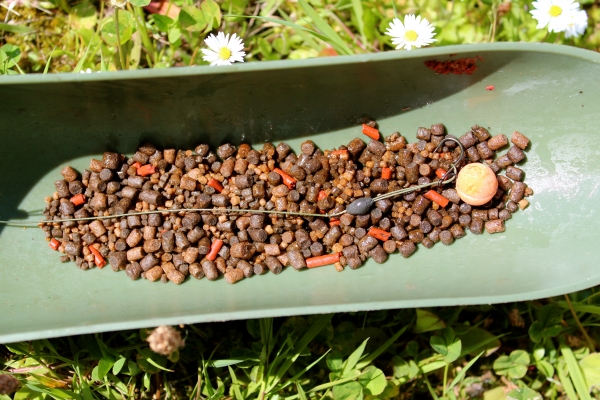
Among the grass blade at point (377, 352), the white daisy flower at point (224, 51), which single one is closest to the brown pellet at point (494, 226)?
the grass blade at point (377, 352)

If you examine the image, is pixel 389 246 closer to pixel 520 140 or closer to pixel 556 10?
pixel 520 140

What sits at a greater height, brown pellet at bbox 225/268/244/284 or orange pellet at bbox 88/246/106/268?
orange pellet at bbox 88/246/106/268

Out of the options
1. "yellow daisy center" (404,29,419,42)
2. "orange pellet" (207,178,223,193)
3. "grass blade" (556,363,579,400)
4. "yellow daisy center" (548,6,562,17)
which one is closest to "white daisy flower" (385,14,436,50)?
"yellow daisy center" (404,29,419,42)

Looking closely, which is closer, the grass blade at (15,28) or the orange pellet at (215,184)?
the orange pellet at (215,184)

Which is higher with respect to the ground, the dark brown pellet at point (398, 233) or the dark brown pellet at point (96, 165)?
the dark brown pellet at point (96, 165)

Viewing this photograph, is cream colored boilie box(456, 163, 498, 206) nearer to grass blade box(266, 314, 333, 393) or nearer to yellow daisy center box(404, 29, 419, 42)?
yellow daisy center box(404, 29, 419, 42)

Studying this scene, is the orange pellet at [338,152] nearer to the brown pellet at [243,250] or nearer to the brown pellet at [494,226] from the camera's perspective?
the brown pellet at [243,250]
